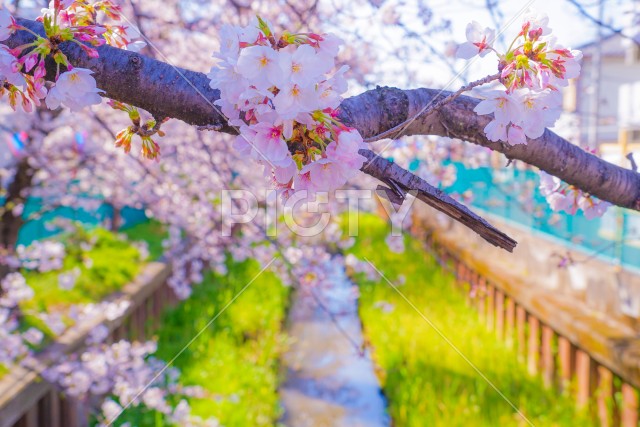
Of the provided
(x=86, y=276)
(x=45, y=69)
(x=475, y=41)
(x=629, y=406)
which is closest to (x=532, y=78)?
(x=475, y=41)

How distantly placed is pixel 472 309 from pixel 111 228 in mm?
4164

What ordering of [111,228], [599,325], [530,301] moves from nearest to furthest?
[599,325], [530,301], [111,228]

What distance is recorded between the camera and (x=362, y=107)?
0.97 meters

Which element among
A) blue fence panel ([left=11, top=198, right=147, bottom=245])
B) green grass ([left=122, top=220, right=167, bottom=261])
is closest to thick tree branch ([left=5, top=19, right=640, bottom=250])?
blue fence panel ([left=11, top=198, right=147, bottom=245])

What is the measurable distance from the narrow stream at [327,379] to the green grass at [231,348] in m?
0.17

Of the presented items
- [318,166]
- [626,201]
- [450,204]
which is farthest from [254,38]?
[626,201]

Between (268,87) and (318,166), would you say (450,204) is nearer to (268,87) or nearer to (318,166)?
(318,166)

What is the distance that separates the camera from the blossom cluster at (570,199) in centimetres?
141

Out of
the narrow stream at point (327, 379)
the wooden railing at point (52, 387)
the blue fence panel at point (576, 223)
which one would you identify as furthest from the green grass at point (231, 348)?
the blue fence panel at point (576, 223)

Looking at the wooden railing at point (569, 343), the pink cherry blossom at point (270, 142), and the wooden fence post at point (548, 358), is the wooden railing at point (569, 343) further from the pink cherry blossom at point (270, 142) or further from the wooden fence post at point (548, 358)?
the pink cherry blossom at point (270, 142)

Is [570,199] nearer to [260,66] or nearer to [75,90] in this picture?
[260,66]

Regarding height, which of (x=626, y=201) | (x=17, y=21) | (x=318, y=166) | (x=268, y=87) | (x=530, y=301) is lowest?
(x=530, y=301)

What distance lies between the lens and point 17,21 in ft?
2.97

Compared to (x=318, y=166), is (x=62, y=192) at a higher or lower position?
lower
